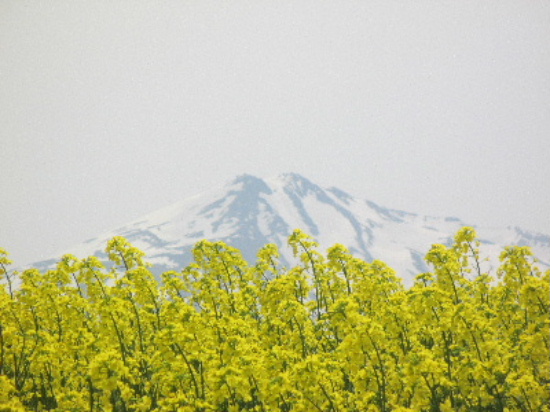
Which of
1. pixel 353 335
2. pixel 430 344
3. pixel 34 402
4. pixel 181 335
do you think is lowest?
pixel 430 344

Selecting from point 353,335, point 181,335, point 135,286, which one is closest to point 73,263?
point 135,286

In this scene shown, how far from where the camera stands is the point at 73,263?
15.7 meters

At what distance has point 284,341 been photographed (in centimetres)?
1393

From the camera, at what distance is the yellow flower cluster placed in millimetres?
9953

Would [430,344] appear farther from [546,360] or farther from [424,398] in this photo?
[424,398]

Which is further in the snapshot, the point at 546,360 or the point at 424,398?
the point at 546,360

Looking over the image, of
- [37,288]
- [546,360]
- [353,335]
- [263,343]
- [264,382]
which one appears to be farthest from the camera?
[37,288]

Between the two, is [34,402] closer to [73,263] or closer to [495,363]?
[73,263]

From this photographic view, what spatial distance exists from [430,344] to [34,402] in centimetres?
1403

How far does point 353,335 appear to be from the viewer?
34.2 feet

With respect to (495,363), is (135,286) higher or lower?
higher

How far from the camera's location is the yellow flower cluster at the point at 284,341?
995 centimetres

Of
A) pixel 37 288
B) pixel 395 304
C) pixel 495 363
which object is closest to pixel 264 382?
pixel 395 304

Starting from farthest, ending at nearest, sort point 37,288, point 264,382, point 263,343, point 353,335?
point 37,288
point 263,343
point 353,335
point 264,382
